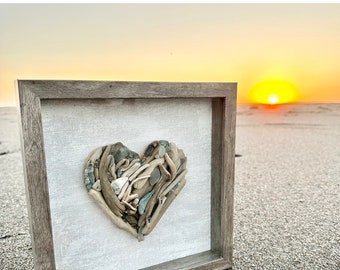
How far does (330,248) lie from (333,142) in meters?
1.12

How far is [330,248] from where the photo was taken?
620mm

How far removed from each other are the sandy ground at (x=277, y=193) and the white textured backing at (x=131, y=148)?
5.9 inches

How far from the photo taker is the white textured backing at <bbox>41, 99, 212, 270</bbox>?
0.44m

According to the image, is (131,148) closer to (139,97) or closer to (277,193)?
(139,97)

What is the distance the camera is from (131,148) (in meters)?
0.49

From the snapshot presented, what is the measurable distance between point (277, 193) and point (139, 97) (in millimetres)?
670

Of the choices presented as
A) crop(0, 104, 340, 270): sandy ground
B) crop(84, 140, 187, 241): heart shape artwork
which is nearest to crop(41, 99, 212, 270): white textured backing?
crop(84, 140, 187, 241): heart shape artwork

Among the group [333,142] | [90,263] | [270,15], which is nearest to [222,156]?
[90,263]

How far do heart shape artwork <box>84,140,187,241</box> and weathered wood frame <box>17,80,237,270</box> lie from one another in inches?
2.9

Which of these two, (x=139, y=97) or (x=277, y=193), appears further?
(x=277, y=193)

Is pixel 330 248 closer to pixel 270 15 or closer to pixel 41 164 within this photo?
pixel 41 164

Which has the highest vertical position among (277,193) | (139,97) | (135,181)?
(139,97)

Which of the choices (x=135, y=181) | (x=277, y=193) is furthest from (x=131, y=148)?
(x=277, y=193)

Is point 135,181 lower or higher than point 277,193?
higher
